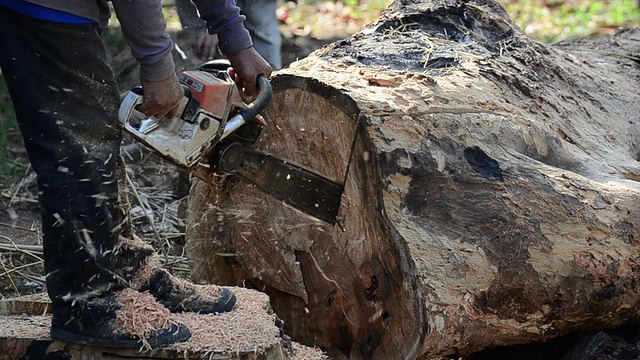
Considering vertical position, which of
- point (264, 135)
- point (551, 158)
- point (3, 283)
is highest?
point (551, 158)

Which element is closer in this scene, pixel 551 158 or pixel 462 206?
pixel 462 206

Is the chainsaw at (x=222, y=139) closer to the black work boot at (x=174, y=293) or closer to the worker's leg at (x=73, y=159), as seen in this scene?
the worker's leg at (x=73, y=159)

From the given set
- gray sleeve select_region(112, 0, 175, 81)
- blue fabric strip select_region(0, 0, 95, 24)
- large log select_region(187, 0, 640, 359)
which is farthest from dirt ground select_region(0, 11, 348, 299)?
blue fabric strip select_region(0, 0, 95, 24)

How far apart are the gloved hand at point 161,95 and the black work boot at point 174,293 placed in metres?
0.58

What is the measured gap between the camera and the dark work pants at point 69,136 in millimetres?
2611

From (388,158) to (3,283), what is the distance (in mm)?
2265

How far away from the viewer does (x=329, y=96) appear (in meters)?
3.18

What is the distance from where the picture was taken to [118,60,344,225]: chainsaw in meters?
2.87

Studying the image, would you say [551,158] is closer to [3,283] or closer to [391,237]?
[391,237]

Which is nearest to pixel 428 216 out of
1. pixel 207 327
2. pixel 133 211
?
pixel 207 327

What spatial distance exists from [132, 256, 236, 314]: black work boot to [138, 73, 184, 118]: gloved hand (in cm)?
58

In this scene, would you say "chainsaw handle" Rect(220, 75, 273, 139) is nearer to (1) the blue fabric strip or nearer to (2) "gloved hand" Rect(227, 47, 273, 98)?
(2) "gloved hand" Rect(227, 47, 273, 98)

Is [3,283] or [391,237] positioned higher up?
[391,237]

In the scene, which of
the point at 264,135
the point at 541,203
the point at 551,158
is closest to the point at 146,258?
the point at 264,135
